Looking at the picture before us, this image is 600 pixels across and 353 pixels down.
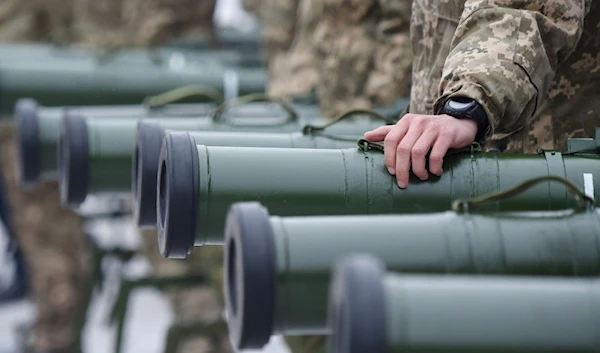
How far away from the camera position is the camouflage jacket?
206 cm

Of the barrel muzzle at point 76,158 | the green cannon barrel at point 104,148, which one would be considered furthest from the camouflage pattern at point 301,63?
the barrel muzzle at point 76,158

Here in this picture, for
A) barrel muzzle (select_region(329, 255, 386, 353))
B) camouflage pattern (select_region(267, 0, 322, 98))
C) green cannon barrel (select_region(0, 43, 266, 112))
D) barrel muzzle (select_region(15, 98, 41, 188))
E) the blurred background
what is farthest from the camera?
the blurred background

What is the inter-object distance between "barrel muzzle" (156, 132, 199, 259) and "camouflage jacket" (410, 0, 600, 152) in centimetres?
42

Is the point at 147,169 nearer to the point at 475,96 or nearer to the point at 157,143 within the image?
the point at 157,143

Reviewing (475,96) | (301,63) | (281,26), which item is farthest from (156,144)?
(281,26)

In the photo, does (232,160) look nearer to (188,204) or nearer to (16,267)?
(188,204)

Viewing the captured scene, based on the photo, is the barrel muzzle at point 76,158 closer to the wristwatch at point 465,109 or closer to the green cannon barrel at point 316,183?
the green cannon barrel at point 316,183

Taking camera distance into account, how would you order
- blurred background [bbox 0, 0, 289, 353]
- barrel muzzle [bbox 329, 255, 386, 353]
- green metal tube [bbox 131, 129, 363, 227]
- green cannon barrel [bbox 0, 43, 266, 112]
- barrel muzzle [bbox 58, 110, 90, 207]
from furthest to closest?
blurred background [bbox 0, 0, 289, 353] → green cannon barrel [bbox 0, 43, 266, 112] → barrel muzzle [bbox 58, 110, 90, 207] → green metal tube [bbox 131, 129, 363, 227] → barrel muzzle [bbox 329, 255, 386, 353]

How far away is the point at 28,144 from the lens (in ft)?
12.0

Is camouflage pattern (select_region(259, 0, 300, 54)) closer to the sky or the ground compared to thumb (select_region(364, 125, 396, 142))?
closer to the sky

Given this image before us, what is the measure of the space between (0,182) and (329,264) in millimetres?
8496

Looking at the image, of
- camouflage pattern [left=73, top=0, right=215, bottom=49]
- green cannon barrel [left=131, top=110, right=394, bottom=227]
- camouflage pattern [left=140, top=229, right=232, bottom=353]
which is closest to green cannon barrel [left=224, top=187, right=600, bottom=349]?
green cannon barrel [left=131, top=110, right=394, bottom=227]

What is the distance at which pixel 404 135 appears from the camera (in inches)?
78.1

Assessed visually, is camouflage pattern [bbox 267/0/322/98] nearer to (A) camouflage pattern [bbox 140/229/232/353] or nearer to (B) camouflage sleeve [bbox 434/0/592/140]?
(A) camouflage pattern [bbox 140/229/232/353]
